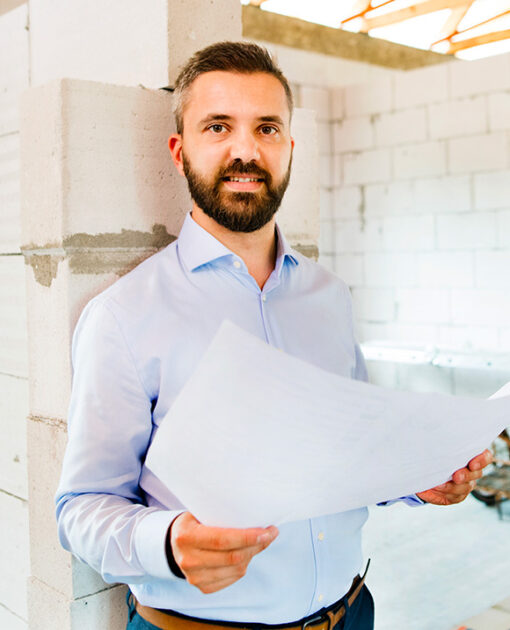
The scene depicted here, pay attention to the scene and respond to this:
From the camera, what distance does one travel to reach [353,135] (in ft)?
18.7

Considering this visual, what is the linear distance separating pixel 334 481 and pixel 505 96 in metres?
4.56

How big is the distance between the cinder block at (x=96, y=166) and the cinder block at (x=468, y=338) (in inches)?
148

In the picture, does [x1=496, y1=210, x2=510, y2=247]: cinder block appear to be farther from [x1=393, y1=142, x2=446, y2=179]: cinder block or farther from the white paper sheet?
the white paper sheet

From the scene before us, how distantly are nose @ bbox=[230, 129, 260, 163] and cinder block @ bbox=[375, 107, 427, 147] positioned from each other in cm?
437

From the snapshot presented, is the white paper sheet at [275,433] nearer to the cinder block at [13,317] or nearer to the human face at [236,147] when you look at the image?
the human face at [236,147]

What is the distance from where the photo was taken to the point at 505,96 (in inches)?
187

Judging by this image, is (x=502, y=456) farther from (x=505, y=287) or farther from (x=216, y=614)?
(x=216, y=614)

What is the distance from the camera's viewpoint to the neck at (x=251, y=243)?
1232mm

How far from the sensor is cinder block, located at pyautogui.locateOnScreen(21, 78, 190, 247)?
127 centimetres

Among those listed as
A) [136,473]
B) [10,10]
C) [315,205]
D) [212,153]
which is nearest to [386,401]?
[136,473]

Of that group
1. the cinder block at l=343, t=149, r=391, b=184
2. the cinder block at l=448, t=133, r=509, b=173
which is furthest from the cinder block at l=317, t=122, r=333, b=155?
the cinder block at l=448, t=133, r=509, b=173

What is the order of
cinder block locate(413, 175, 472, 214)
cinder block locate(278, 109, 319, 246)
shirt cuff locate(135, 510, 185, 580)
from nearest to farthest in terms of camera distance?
shirt cuff locate(135, 510, 185, 580), cinder block locate(278, 109, 319, 246), cinder block locate(413, 175, 472, 214)

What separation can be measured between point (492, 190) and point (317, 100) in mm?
1636

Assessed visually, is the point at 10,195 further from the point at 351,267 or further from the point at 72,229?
the point at 351,267
